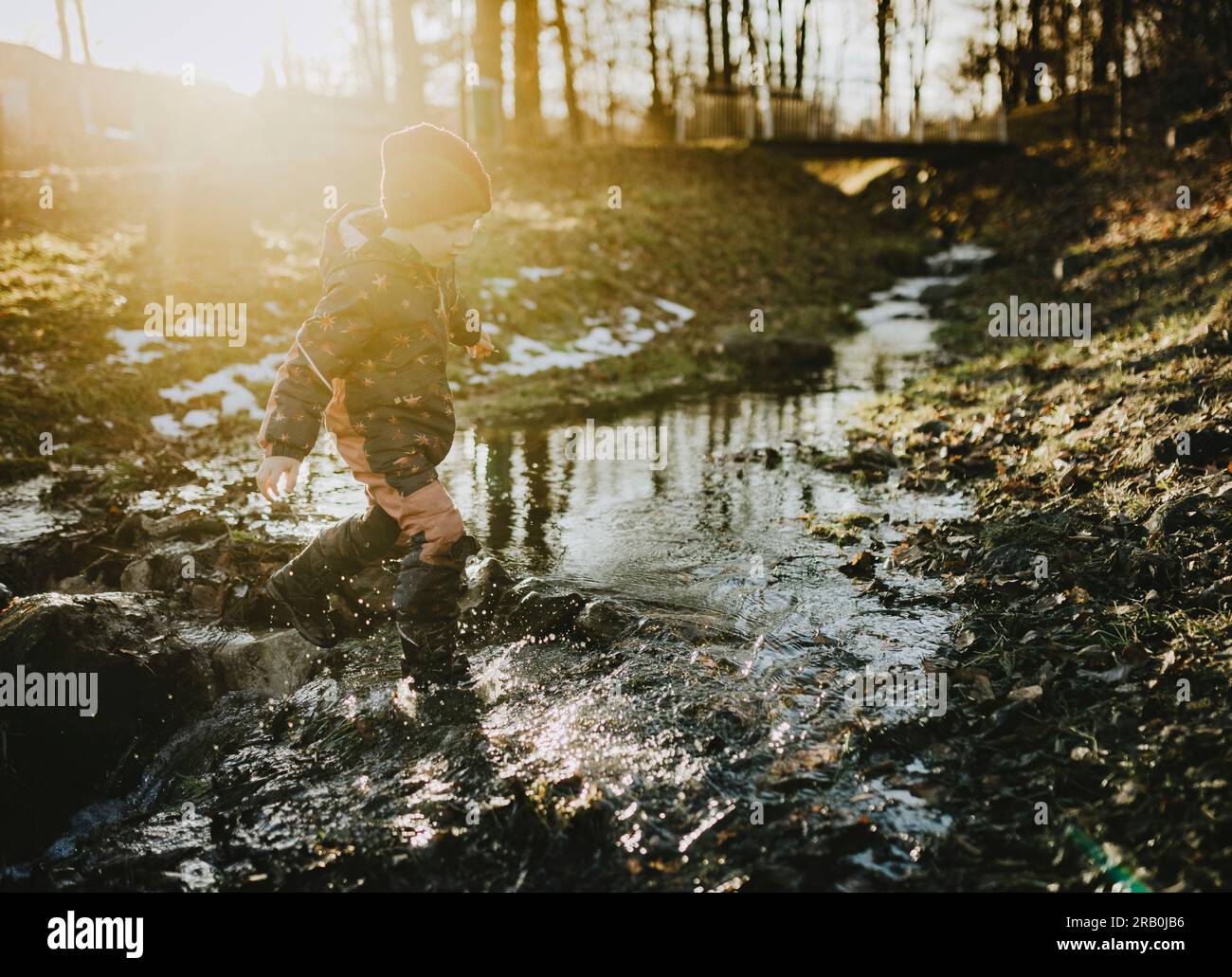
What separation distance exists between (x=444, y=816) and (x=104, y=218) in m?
11.9

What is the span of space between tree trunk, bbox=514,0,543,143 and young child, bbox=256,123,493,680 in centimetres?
1959

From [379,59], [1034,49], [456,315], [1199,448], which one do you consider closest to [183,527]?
[456,315]

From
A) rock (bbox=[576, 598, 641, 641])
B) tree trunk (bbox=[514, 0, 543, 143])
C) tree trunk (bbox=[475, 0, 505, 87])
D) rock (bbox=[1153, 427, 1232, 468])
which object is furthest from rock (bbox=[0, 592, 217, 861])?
tree trunk (bbox=[514, 0, 543, 143])

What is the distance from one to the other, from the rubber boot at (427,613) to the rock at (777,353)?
6965 mm

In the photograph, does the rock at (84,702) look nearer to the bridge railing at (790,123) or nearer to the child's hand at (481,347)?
the child's hand at (481,347)

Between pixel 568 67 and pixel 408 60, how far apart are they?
8170 mm

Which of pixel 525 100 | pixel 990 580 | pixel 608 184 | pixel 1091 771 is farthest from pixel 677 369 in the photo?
pixel 525 100

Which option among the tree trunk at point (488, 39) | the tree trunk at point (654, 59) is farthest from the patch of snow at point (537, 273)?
the tree trunk at point (654, 59)

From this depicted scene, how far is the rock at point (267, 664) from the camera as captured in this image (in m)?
3.47

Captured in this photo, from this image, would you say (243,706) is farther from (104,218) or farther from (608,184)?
(608,184)

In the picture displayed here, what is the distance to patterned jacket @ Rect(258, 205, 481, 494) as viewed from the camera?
10.2 ft

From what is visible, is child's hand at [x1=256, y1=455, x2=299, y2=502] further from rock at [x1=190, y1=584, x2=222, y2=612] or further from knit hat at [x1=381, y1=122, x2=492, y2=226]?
rock at [x1=190, y1=584, x2=222, y2=612]

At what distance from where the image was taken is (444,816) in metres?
2.52
